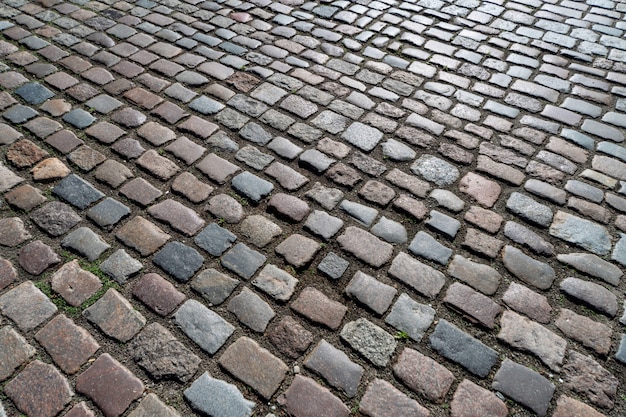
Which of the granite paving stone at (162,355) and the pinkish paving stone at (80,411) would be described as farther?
the granite paving stone at (162,355)

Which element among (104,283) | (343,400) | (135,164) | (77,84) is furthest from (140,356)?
(77,84)

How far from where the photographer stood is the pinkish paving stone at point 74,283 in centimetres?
217

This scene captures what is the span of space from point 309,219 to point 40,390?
57.9 inches

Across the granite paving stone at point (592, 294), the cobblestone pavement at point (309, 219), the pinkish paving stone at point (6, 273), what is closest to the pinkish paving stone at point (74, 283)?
the cobblestone pavement at point (309, 219)

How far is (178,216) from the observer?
2572 mm

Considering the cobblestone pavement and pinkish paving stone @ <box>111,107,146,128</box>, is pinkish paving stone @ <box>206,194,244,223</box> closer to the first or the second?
the cobblestone pavement

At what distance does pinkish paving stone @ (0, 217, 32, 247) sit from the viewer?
7.82 ft

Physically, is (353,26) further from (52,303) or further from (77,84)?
(52,303)

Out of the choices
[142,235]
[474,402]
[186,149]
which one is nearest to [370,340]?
[474,402]

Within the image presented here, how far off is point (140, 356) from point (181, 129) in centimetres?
163

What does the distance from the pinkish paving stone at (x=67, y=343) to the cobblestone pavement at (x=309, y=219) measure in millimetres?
10

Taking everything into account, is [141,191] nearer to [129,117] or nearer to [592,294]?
[129,117]

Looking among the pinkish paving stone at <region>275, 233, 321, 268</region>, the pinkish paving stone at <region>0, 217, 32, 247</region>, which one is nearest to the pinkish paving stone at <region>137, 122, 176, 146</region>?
the pinkish paving stone at <region>0, 217, 32, 247</region>

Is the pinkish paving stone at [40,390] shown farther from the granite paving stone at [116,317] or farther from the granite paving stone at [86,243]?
the granite paving stone at [86,243]
